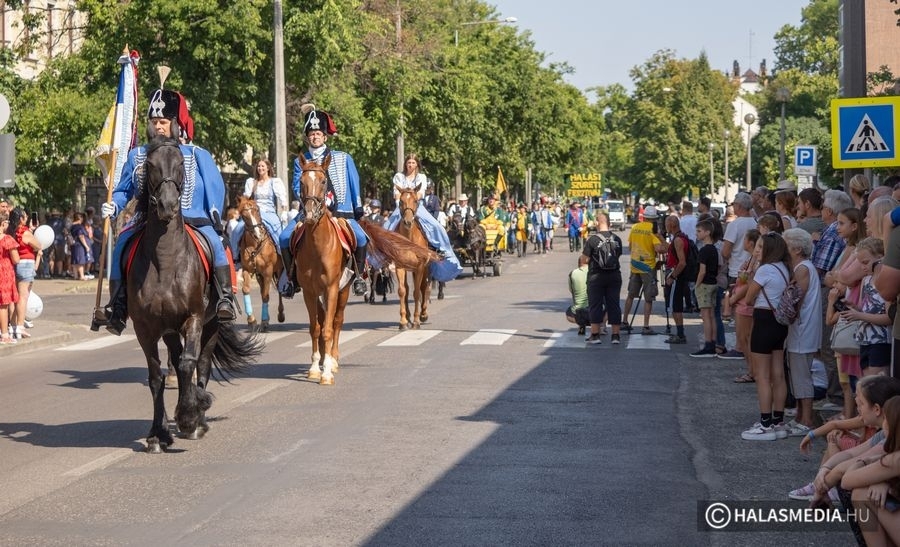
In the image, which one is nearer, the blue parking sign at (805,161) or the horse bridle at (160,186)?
the horse bridle at (160,186)

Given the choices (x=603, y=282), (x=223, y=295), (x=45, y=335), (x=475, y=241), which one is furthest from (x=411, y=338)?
(x=475, y=241)

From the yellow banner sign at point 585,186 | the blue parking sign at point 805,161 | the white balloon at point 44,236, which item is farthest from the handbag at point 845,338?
the yellow banner sign at point 585,186

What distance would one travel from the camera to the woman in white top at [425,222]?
73.5ft

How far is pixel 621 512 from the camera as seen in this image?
8852 mm

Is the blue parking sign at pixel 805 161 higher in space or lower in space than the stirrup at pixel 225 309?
higher

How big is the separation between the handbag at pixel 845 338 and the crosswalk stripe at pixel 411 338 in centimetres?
942

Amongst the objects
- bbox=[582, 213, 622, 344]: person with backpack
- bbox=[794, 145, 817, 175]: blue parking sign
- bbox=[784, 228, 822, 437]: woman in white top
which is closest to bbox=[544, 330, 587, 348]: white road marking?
bbox=[582, 213, 622, 344]: person with backpack

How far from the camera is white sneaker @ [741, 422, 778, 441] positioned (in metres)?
11.8

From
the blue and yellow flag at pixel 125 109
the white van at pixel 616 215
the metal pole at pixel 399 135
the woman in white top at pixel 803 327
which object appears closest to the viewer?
the woman in white top at pixel 803 327

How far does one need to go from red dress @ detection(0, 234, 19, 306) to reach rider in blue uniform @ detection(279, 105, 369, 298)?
6.07 metres

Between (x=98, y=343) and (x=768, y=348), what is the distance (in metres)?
12.5

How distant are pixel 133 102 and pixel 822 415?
30.6 ft

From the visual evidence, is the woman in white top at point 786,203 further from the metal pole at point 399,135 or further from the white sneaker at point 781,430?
the metal pole at point 399,135

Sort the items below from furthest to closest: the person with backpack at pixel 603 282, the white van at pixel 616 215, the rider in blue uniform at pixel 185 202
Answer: the white van at pixel 616 215
the person with backpack at pixel 603 282
the rider in blue uniform at pixel 185 202
